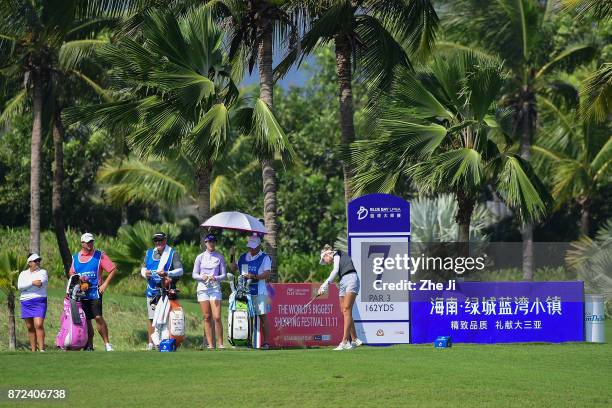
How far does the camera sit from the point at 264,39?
76.4 ft

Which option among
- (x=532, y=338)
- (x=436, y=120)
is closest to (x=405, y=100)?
(x=436, y=120)

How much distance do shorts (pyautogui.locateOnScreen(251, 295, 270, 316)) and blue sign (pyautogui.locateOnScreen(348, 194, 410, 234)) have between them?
2.14m

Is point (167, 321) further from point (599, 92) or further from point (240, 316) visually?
point (599, 92)

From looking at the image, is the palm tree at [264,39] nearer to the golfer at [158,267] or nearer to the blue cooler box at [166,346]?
the golfer at [158,267]

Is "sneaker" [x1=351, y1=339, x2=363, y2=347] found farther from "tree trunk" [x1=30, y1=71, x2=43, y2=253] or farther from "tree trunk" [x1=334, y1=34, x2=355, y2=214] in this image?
"tree trunk" [x1=30, y1=71, x2=43, y2=253]

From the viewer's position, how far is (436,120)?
23.0 meters

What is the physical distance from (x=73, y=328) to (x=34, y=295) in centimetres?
107

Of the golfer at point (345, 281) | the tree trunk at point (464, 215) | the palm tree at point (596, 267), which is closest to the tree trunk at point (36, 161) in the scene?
the tree trunk at point (464, 215)

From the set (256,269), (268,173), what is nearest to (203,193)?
(268,173)

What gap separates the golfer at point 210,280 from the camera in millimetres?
18375

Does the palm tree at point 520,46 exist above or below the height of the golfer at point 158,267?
above

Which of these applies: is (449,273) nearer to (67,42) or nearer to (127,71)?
(127,71)

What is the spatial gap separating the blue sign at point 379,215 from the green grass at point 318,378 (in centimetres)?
283

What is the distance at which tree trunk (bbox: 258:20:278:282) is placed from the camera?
75.3 ft
